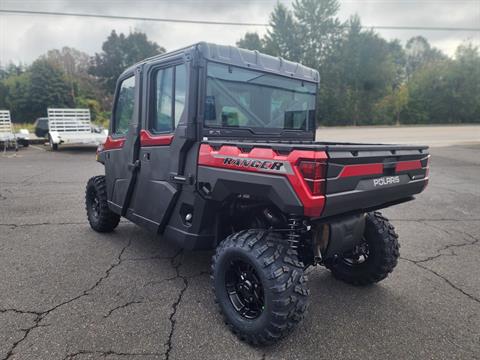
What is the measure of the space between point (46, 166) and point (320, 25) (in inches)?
1797

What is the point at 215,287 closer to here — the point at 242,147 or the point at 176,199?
the point at 176,199

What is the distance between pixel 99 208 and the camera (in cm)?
464

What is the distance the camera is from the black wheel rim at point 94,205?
4.76m

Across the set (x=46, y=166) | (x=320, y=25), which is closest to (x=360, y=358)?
(x=46, y=166)

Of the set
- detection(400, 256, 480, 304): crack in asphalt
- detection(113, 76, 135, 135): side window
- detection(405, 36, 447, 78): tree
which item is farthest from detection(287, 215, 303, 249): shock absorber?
detection(405, 36, 447, 78): tree

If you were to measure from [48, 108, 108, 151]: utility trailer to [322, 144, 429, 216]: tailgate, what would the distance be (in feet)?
46.0

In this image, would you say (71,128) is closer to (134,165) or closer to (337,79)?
(134,165)

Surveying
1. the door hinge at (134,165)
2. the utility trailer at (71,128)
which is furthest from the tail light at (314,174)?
the utility trailer at (71,128)

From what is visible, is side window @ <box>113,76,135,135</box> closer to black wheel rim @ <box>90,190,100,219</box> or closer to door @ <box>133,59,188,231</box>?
door @ <box>133,59,188,231</box>

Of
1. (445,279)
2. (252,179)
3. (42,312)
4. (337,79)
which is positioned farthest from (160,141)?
(337,79)

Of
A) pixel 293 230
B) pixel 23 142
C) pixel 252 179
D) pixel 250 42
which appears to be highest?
pixel 250 42

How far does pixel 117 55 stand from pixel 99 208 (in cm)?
5196

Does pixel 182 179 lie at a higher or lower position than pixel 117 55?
lower

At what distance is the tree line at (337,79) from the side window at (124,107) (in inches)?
1636
